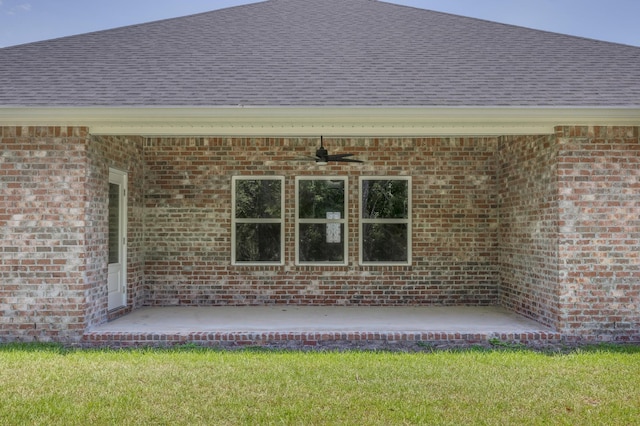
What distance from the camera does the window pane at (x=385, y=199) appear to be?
989cm

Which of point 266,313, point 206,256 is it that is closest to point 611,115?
point 266,313

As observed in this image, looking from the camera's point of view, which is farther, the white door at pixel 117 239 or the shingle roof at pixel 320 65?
the white door at pixel 117 239

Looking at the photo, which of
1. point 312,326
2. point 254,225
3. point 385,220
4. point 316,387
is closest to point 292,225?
point 254,225

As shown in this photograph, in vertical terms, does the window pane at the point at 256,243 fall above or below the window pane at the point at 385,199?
below

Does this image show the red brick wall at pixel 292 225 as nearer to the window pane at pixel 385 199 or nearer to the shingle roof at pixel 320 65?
the window pane at pixel 385 199

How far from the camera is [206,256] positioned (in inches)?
386

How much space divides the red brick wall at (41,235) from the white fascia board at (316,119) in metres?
0.34

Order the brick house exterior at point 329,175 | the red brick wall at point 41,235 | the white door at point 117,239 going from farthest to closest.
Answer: the white door at point 117,239 → the red brick wall at point 41,235 → the brick house exterior at point 329,175

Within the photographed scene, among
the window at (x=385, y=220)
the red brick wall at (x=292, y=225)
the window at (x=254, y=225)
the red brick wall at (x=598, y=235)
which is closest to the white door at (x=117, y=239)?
the red brick wall at (x=292, y=225)

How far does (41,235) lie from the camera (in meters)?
7.26

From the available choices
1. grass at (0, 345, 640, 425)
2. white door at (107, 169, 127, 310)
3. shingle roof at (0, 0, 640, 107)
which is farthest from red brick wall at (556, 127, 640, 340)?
white door at (107, 169, 127, 310)

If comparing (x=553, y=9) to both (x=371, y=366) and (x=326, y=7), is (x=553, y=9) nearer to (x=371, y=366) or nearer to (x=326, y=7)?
(x=326, y=7)

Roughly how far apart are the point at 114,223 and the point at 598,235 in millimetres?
6350

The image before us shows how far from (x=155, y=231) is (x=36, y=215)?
268 cm
